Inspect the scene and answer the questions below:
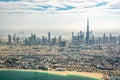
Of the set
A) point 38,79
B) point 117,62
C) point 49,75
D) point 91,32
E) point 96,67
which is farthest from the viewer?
point 91,32

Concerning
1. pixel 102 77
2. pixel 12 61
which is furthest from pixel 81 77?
pixel 12 61

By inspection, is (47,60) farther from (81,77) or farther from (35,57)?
(81,77)

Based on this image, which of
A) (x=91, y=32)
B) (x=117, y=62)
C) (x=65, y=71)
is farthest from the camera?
(x=91, y=32)

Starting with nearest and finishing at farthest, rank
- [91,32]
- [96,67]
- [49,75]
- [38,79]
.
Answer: [38,79]
[49,75]
[96,67]
[91,32]

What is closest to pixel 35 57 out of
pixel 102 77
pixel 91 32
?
pixel 102 77

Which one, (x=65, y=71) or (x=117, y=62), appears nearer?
(x=65, y=71)

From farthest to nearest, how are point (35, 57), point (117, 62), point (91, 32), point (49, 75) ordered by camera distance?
point (91, 32)
point (35, 57)
point (117, 62)
point (49, 75)

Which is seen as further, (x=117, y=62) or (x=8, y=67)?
(x=117, y=62)

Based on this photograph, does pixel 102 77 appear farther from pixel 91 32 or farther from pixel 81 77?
pixel 91 32
